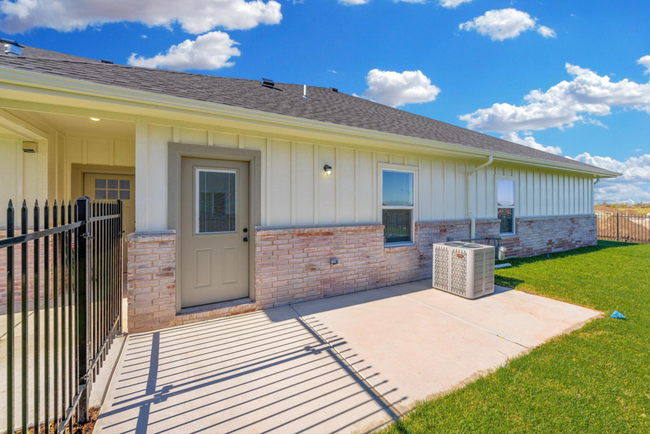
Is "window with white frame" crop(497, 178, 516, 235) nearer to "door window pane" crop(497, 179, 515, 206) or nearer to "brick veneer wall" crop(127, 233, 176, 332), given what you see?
"door window pane" crop(497, 179, 515, 206)

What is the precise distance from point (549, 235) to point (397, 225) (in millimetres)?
7082

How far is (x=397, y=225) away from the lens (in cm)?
605

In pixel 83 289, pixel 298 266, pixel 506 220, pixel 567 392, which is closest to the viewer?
pixel 83 289

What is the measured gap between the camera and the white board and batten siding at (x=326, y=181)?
3.77 meters

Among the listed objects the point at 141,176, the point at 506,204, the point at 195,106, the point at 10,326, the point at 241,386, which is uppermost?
the point at 195,106

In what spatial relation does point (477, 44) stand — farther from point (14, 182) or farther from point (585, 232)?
point (14, 182)

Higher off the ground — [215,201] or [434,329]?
[215,201]

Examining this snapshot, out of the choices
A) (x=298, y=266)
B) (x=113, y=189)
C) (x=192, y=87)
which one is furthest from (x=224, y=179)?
(x=113, y=189)

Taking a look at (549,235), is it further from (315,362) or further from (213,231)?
(213,231)

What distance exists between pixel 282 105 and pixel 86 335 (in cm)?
414

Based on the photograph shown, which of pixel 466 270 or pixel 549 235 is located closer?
pixel 466 270

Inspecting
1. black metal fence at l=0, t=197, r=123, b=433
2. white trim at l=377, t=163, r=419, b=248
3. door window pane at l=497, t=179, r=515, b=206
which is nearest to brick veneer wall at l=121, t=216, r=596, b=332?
white trim at l=377, t=163, r=419, b=248

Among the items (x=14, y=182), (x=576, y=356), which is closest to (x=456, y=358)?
(x=576, y=356)

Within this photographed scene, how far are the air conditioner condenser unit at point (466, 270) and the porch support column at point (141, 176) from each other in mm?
5035
